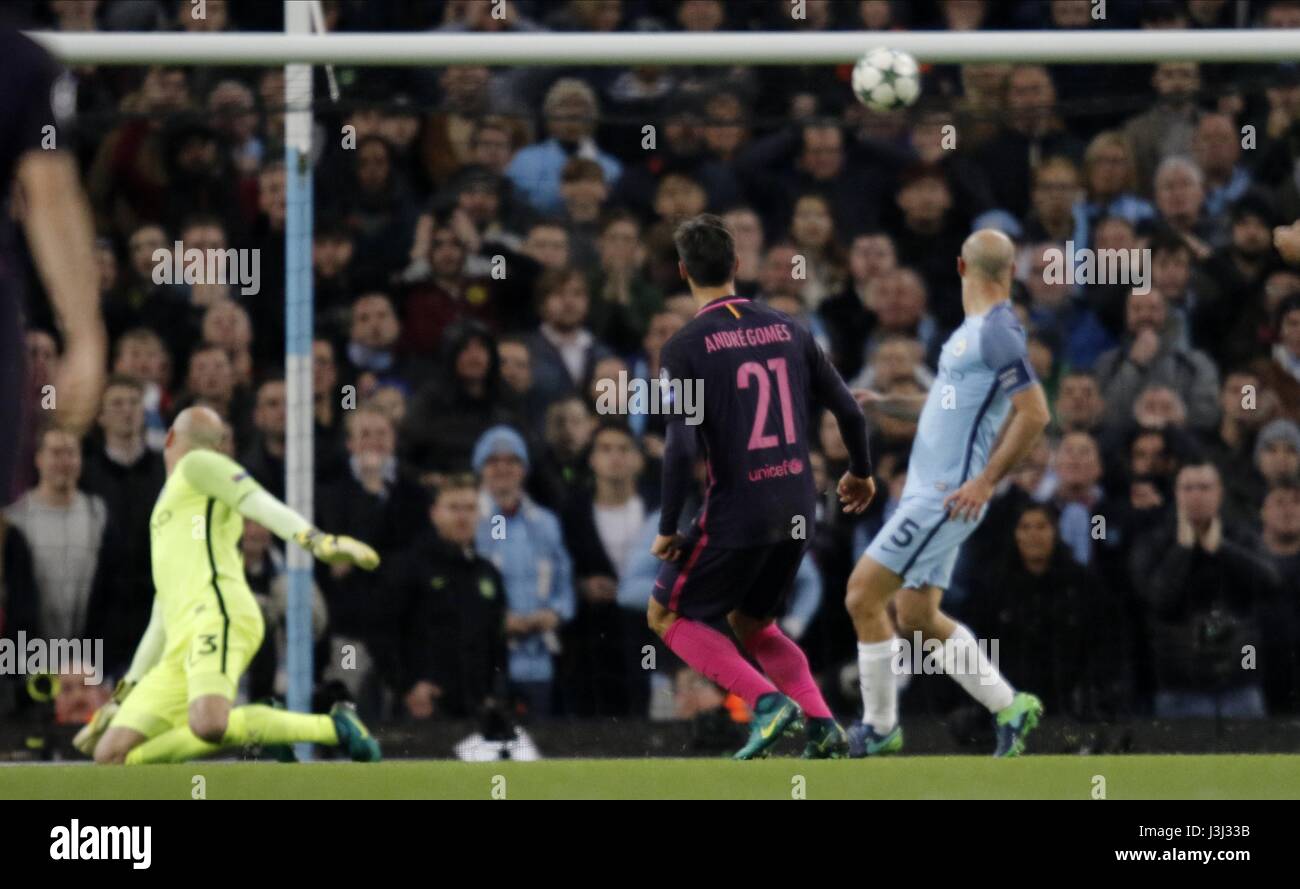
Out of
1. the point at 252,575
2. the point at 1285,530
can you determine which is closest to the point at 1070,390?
the point at 1285,530

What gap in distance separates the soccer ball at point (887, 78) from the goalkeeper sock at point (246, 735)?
303 centimetres

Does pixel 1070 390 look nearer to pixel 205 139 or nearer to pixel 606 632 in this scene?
pixel 606 632

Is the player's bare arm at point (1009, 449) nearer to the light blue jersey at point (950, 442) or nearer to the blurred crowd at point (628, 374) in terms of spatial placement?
the light blue jersey at point (950, 442)

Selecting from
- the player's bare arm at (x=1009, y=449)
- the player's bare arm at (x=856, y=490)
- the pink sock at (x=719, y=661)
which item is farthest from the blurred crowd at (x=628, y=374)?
the pink sock at (x=719, y=661)

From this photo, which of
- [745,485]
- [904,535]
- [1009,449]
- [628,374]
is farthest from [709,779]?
[628,374]

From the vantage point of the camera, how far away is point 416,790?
7047mm

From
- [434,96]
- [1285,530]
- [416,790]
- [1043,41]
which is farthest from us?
[434,96]

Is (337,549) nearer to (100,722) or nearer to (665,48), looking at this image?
Result: (100,722)

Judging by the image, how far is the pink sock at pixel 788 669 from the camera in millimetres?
7836

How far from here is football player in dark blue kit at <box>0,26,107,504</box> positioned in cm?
442

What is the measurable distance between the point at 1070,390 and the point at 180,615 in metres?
3.62

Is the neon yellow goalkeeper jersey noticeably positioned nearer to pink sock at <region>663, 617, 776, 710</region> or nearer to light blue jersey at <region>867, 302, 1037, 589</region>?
pink sock at <region>663, 617, 776, 710</region>

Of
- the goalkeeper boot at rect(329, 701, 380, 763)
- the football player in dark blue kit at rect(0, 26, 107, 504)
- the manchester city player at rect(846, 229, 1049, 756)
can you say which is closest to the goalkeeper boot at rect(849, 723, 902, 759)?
the manchester city player at rect(846, 229, 1049, 756)

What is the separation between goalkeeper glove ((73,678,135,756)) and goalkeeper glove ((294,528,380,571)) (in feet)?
4.57
